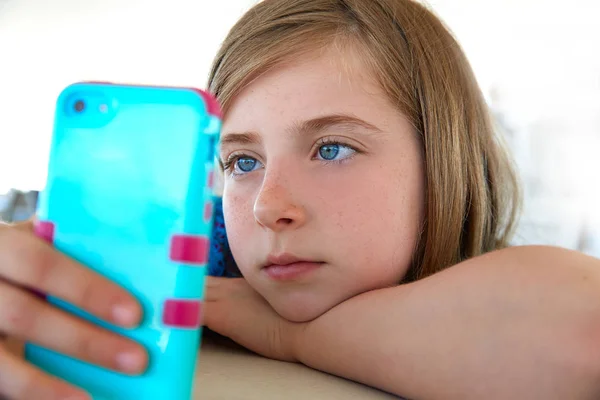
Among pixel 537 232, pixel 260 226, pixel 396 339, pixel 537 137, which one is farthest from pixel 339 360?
pixel 537 137

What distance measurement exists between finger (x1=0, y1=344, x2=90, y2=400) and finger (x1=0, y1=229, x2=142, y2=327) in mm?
37

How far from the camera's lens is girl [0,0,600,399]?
345 mm

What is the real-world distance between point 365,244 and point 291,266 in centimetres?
8

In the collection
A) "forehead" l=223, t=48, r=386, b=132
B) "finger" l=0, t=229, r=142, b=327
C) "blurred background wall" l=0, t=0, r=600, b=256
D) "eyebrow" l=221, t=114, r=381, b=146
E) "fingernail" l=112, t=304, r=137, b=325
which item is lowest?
"fingernail" l=112, t=304, r=137, b=325

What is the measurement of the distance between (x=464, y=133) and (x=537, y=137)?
25.7 inches

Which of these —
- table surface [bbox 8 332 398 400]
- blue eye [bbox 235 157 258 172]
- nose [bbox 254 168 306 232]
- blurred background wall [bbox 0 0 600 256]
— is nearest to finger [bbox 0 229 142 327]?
table surface [bbox 8 332 398 400]

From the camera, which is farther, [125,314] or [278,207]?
[278,207]

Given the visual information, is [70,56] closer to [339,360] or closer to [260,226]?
[260,226]

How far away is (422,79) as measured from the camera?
64 centimetres

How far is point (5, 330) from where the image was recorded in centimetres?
29

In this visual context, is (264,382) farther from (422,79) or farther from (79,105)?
(422,79)

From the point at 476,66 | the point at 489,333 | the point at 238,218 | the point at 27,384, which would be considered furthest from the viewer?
the point at 476,66

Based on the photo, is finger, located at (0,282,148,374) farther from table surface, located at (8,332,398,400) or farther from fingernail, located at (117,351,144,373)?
table surface, located at (8,332,398,400)

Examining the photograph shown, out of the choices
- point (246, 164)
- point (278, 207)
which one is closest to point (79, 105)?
point (278, 207)
